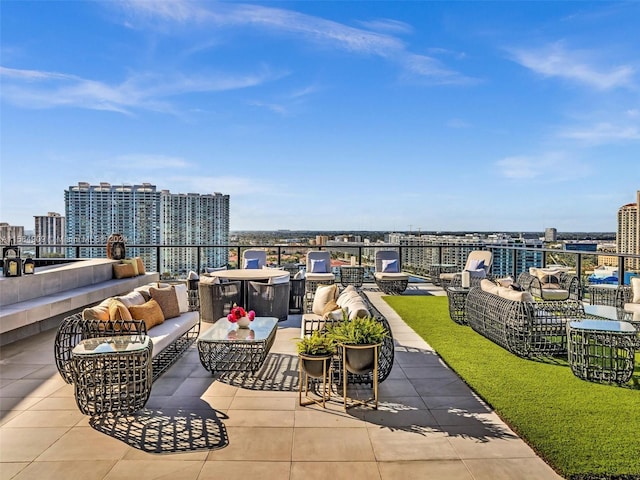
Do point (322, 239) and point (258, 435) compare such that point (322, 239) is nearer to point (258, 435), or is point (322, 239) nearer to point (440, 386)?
point (440, 386)

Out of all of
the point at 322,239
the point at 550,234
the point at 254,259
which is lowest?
the point at 254,259

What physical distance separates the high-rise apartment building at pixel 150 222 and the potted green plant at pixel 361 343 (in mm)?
6568

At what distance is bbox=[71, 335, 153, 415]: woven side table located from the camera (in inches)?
122

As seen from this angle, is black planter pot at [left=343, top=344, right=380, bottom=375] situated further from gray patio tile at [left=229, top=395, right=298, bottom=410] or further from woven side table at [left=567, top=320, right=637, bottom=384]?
woven side table at [left=567, top=320, right=637, bottom=384]

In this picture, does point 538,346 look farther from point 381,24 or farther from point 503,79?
point 503,79

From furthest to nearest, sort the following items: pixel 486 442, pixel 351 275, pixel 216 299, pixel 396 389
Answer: pixel 351 275
pixel 216 299
pixel 396 389
pixel 486 442

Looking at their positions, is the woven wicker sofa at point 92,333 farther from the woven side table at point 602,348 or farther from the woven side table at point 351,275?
the woven side table at point 351,275

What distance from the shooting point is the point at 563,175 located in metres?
13.7

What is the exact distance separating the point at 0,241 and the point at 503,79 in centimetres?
1225

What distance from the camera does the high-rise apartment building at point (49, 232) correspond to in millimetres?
10156

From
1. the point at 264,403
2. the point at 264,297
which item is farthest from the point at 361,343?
the point at 264,297

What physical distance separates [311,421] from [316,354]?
491 millimetres

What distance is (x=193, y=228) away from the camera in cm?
1147

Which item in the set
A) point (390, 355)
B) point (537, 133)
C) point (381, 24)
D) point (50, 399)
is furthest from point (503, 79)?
point (50, 399)
